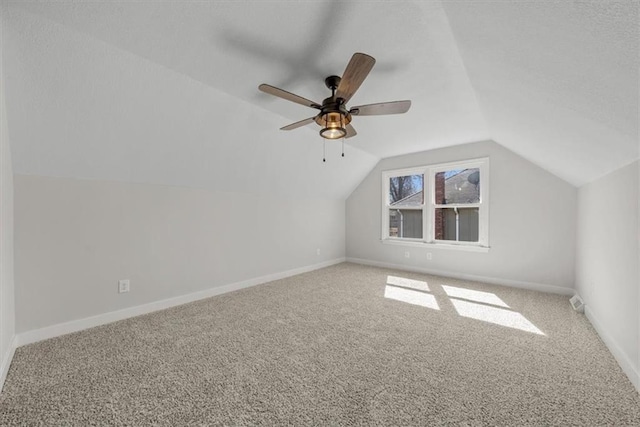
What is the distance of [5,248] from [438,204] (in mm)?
5180

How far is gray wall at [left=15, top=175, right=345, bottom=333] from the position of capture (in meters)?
2.22

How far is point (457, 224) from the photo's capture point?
14.5ft

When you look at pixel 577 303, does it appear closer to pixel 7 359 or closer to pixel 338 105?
pixel 338 105

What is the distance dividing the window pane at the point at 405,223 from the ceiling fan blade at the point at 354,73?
355 cm

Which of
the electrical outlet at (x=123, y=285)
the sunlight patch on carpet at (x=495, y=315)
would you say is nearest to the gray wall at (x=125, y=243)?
the electrical outlet at (x=123, y=285)

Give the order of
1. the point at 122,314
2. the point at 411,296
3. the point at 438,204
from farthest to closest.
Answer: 1. the point at 438,204
2. the point at 411,296
3. the point at 122,314

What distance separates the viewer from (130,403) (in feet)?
4.87

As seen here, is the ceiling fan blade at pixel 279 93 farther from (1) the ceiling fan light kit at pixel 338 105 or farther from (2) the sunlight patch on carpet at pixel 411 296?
(2) the sunlight patch on carpet at pixel 411 296

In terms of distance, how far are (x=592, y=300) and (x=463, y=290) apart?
4.12ft

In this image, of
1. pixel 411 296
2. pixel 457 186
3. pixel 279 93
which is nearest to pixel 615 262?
pixel 411 296

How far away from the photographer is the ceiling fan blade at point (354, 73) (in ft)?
4.83

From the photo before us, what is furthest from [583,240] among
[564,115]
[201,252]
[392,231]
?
[201,252]

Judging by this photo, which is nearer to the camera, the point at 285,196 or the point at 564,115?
→ the point at 564,115

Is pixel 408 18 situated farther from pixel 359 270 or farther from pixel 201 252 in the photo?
pixel 359 270
